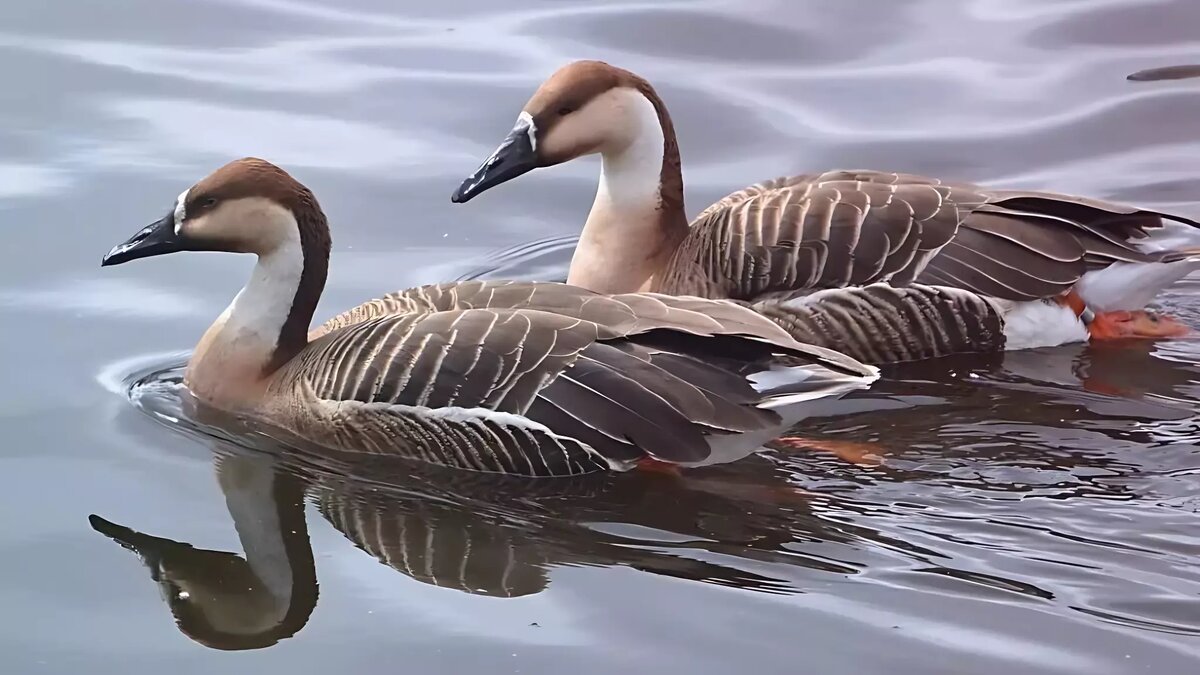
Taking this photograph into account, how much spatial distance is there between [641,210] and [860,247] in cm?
121

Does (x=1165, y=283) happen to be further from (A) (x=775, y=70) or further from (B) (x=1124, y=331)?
(A) (x=775, y=70)

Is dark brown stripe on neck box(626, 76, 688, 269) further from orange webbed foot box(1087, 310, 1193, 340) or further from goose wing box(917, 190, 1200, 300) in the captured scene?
orange webbed foot box(1087, 310, 1193, 340)

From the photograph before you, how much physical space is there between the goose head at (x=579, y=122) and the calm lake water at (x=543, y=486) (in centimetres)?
97

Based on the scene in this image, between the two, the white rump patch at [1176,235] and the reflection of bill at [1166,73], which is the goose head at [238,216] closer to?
the white rump patch at [1176,235]

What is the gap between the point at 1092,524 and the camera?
6039mm

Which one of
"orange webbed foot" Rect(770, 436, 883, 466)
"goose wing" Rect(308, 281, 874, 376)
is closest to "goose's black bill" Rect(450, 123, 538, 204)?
"goose wing" Rect(308, 281, 874, 376)

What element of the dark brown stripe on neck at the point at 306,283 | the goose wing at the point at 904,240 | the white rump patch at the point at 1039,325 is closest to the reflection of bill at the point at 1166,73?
the goose wing at the point at 904,240

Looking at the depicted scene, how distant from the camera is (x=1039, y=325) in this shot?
795 cm

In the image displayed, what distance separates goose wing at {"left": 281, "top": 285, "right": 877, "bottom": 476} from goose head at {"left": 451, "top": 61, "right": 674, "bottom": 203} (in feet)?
5.27

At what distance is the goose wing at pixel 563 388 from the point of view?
21.1ft

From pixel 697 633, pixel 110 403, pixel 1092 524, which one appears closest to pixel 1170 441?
pixel 1092 524

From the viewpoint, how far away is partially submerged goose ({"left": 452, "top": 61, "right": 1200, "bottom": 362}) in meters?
7.71

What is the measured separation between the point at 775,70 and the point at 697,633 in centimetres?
767

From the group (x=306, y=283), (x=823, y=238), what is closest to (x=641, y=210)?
(x=823, y=238)
